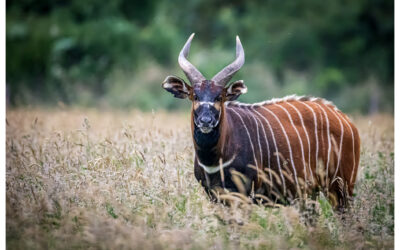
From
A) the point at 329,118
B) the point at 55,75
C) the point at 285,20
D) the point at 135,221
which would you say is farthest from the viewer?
the point at 285,20

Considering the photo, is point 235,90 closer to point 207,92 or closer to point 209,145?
point 207,92

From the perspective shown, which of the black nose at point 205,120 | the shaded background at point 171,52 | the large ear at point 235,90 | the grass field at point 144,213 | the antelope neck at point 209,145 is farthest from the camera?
the shaded background at point 171,52

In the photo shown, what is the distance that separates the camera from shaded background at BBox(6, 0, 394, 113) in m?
17.2

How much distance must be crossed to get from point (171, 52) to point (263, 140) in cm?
1496

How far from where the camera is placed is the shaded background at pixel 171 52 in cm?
1722

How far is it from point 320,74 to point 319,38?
149 centimetres

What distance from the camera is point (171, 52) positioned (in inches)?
819

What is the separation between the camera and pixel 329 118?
6719mm

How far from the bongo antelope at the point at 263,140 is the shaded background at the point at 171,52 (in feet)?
32.2

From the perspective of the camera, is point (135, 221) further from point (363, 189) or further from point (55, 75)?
point (55, 75)

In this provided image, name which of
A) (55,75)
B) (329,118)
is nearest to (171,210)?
(329,118)

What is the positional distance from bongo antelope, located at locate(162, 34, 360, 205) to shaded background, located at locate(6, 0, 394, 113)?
9814mm

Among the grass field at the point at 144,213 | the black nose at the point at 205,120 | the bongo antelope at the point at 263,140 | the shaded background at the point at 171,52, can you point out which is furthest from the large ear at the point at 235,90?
the shaded background at the point at 171,52
